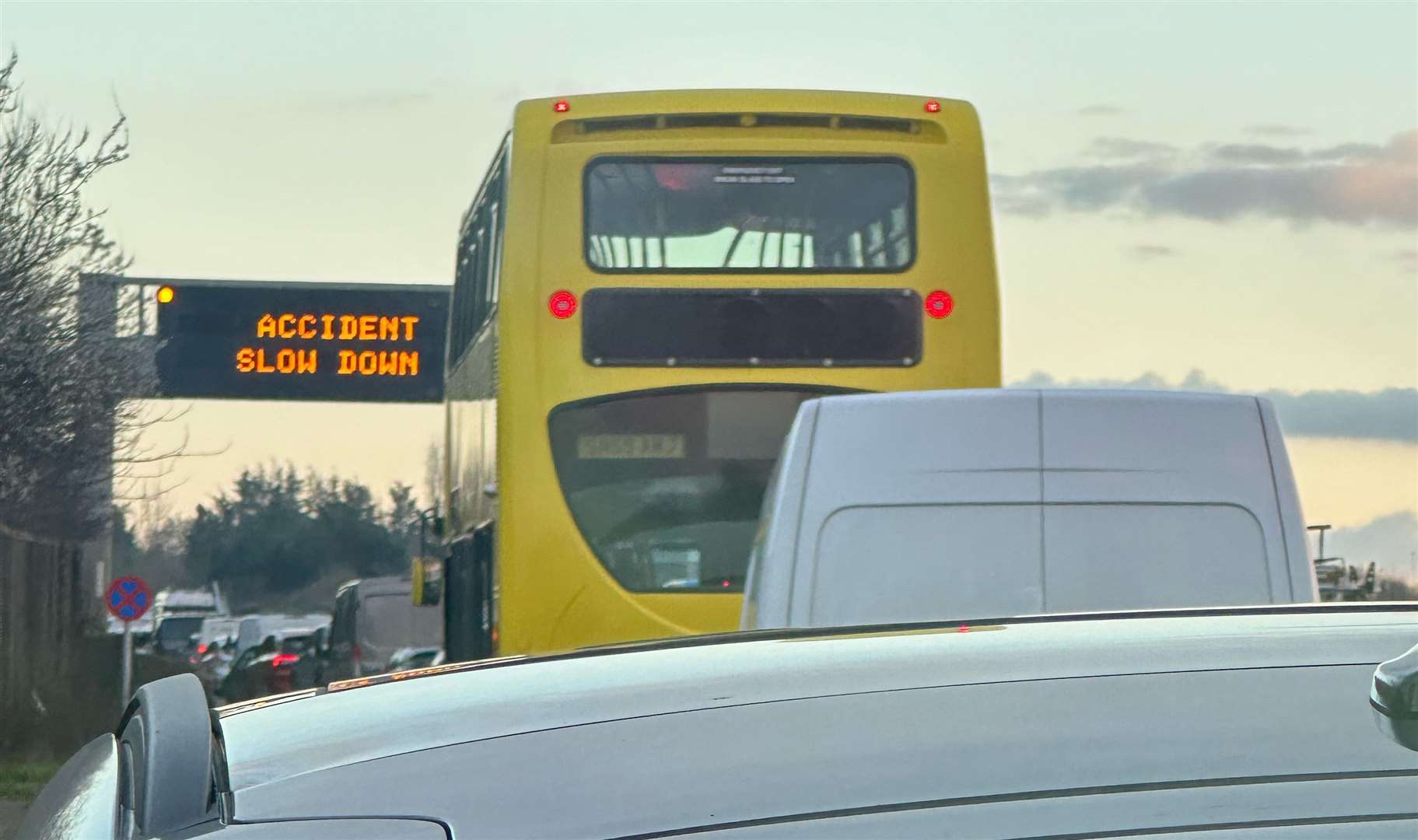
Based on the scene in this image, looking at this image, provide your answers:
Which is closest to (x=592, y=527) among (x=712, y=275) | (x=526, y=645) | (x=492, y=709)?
(x=526, y=645)

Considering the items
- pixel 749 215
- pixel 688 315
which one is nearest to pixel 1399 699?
pixel 688 315

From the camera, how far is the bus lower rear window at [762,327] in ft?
36.0

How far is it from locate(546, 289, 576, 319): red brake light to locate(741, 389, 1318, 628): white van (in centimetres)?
433

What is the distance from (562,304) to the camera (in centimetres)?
1087

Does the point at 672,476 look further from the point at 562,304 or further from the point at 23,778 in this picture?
the point at 23,778

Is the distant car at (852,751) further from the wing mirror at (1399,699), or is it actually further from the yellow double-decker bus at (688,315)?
the yellow double-decker bus at (688,315)

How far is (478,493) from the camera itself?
41.2ft

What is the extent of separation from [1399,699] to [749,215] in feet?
32.5

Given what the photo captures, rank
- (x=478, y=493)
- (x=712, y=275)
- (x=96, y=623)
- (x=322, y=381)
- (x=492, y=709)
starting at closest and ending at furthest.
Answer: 1. (x=492, y=709)
2. (x=712, y=275)
3. (x=478, y=493)
4. (x=322, y=381)
5. (x=96, y=623)

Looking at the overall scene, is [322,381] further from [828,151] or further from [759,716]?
[759,716]

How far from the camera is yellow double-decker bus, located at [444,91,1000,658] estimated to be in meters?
10.7

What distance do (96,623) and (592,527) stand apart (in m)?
25.1

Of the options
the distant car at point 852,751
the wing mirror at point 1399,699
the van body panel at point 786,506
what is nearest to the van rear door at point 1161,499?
the van body panel at point 786,506

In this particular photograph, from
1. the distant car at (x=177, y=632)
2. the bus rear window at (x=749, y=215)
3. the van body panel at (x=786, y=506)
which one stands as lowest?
the distant car at (x=177, y=632)
